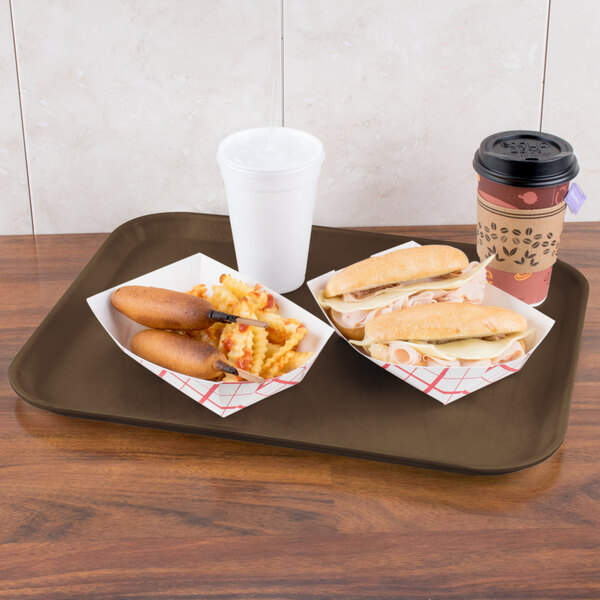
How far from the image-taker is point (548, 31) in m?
1.33

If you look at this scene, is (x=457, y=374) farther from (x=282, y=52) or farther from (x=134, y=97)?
(x=134, y=97)

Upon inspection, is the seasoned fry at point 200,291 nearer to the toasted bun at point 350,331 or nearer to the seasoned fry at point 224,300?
the seasoned fry at point 224,300

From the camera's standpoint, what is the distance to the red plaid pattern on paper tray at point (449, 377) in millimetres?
953

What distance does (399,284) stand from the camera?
1141 mm

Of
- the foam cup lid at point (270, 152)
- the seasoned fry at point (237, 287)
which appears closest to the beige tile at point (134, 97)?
the foam cup lid at point (270, 152)

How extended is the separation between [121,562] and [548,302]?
0.79m

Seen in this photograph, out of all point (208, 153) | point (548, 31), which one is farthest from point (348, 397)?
point (548, 31)

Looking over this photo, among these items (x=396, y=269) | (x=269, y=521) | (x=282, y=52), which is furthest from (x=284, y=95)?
(x=269, y=521)

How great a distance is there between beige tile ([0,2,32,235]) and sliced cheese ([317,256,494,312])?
685mm

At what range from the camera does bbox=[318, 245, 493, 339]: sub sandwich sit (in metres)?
1.09

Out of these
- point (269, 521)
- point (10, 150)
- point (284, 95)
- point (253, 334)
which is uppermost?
point (284, 95)

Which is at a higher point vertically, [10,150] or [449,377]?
[10,150]

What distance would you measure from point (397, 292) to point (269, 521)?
0.42 meters

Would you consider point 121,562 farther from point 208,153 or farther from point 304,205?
point 208,153
